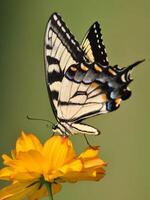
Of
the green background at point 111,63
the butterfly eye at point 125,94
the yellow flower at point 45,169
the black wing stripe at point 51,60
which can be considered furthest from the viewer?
the green background at point 111,63

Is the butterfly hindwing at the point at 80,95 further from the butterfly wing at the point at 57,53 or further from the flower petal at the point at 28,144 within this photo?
the flower petal at the point at 28,144

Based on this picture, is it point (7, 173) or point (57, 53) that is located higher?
point (57, 53)

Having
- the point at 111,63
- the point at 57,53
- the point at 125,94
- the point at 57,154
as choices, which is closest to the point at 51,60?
the point at 57,53

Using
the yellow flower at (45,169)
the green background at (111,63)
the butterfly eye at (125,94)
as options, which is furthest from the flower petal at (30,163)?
the green background at (111,63)

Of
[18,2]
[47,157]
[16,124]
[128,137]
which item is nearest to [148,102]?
[128,137]

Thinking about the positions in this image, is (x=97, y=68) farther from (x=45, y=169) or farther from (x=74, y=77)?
(x=45, y=169)

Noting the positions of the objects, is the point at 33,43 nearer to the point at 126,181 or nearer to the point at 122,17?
the point at 122,17
